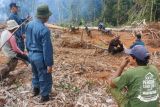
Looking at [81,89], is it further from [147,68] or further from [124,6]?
[124,6]

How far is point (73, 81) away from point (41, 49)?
5.46ft

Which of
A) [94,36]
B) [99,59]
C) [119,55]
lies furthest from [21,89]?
[94,36]

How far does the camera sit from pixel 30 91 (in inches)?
330

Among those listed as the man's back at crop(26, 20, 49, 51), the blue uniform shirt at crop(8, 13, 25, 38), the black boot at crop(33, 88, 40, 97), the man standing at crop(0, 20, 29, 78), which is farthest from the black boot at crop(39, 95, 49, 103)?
the blue uniform shirt at crop(8, 13, 25, 38)

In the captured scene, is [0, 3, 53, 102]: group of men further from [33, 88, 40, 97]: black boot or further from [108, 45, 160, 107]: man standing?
[108, 45, 160, 107]: man standing

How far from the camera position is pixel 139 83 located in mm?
4809

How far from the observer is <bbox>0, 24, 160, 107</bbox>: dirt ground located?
26.0ft

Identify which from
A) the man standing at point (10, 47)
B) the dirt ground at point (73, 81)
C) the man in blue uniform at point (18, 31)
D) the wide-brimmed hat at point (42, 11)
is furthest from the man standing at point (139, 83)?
the man in blue uniform at point (18, 31)

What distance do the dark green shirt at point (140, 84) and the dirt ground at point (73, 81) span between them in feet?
9.58

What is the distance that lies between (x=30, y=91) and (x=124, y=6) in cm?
1723

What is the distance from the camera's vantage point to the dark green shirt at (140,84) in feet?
15.8

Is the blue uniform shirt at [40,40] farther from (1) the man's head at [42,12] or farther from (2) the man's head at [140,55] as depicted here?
(2) the man's head at [140,55]

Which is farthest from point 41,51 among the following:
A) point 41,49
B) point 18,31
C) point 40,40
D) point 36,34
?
point 18,31

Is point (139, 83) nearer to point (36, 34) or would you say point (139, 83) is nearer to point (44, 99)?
point (36, 34)
